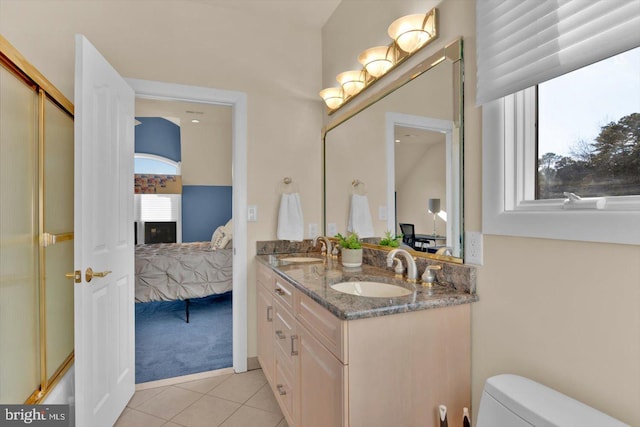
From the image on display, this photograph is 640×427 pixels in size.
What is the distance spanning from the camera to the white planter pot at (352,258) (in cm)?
201

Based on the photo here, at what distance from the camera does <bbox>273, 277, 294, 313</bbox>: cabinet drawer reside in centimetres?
167

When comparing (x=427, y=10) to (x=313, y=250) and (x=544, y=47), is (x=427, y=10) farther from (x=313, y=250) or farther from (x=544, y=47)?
(x=313, y=250)

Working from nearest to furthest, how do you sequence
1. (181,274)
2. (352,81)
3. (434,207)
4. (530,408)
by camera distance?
(530,408), (434,207), (352,81), (181,274)

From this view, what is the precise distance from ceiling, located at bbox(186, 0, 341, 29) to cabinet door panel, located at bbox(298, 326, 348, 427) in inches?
92.3

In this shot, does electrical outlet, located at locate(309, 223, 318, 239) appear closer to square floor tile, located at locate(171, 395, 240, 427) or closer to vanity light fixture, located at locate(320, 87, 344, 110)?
vanity light fixture, located at locate(320, 87, 344, 110)

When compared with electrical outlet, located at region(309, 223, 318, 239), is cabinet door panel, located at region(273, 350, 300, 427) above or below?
below

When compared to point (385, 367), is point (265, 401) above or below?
below

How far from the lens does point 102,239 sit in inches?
68.6

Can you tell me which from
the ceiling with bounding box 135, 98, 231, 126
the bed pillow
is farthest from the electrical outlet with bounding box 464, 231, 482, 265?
the ceiling with bounding box 135, 98, 231, 126

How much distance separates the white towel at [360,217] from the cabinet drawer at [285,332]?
29.1 inches

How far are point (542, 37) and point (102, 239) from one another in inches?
82.7

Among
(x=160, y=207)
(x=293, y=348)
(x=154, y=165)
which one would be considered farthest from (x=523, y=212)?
(x=154, y=165)

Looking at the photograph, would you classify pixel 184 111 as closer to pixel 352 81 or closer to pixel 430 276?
pixel 352 81

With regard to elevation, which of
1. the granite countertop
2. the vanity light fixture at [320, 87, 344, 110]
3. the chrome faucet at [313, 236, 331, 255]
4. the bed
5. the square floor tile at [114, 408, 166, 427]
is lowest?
the square floor tile at [114, 408, 166, 427]
